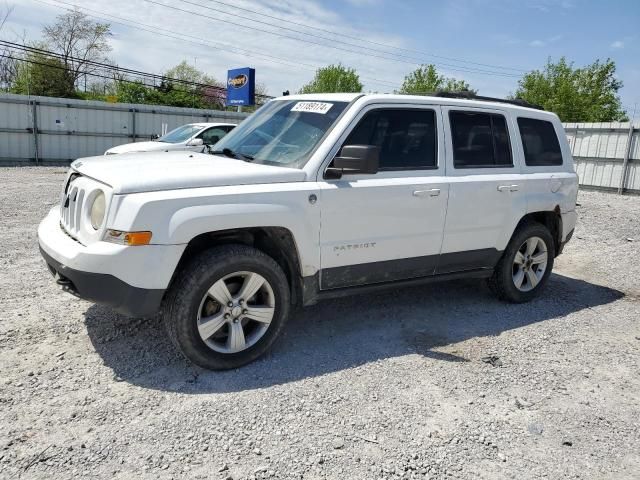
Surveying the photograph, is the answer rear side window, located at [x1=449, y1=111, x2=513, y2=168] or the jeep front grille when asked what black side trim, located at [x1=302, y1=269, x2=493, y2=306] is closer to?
rear side window, located at [x1=449, y1=111, x2=513, y2=168]

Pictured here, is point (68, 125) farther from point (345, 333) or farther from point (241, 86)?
point (345, 333)

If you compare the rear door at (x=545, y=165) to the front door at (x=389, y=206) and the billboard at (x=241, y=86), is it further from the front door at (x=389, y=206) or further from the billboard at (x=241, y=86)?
the billboard at (x=241, y=86)

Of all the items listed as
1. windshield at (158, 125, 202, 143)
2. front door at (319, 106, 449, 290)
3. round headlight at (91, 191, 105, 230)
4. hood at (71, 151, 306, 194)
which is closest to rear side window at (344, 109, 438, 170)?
front door at (319, 106, 449, 290)

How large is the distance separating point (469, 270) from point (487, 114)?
1500 millimetres

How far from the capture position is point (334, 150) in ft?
13.1

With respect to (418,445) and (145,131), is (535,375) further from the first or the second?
(145,131)

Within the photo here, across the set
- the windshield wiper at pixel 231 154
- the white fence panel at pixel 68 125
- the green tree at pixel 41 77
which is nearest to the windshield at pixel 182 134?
→ the white fence panel at pixel 68 125

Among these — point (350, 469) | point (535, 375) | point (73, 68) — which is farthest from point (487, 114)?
point (73, 68)

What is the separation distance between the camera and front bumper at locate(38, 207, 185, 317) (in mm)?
3264

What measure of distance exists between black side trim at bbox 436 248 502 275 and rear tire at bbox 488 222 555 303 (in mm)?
185

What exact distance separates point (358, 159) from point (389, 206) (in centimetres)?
63

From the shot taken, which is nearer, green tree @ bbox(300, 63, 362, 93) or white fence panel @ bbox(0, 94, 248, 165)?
white fence panel @ bbox(0, 94, 248, 165)

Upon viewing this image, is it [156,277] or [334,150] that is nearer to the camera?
[156,277]

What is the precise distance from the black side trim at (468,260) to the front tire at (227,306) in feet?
5.37
